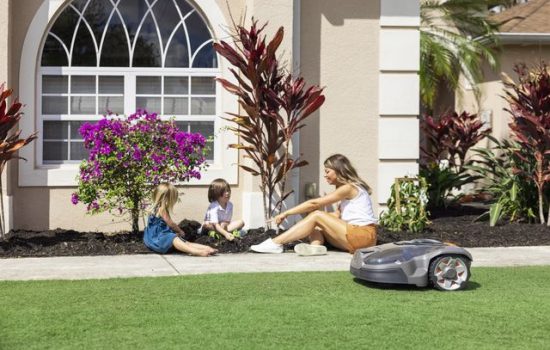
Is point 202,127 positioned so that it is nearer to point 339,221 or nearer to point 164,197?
point 164,197

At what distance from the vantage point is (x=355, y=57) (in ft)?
37.0

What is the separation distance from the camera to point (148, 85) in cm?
1099

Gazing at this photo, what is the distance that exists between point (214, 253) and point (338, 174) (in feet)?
5.09

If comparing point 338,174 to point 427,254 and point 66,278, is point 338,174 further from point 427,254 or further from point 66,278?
point 66,278

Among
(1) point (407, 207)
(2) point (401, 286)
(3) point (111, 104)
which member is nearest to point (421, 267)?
(2) point (401, 286)

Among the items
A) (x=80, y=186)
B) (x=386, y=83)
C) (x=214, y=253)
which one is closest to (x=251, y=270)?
(x=214, y=253)

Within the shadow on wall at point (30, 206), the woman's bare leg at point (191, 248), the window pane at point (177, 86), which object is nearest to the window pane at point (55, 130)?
the shadow on wall at point (30, 206)

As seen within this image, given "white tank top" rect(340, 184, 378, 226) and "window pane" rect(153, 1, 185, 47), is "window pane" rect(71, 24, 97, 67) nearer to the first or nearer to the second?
"window pane" rect(153, 1, 185, 47)

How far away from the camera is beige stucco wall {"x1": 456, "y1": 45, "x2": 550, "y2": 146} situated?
743 inches

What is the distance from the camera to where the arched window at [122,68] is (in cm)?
1078

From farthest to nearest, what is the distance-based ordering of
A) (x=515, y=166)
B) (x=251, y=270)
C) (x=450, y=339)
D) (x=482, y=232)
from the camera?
(x=515, y=166)
(x=482, y=232)
(x=251, y=270)
(x=450, y=339)

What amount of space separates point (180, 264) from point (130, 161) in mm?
1694

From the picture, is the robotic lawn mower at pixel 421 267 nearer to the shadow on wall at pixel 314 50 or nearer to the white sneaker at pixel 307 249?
the white sneaker at pixel 307 249

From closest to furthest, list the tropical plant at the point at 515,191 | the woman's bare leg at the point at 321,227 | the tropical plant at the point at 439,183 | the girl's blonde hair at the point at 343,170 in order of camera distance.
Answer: the woman's bare leg at the point at 321,227 → the girl's blonde hair at the point at 343,170 → the tropical plant at the point at 515,191 → the tropical plant at the point at 439,183
